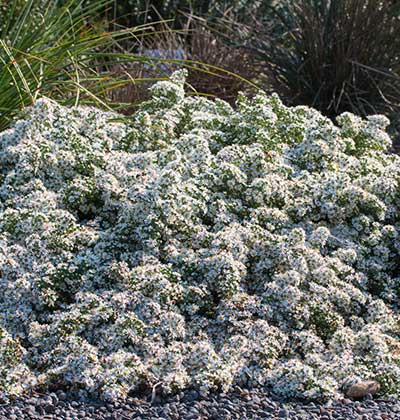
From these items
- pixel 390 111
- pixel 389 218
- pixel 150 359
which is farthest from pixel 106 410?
pixel 390 111

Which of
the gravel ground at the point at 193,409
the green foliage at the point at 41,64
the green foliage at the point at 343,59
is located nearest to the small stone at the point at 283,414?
the gravel ground at the point at 193,409

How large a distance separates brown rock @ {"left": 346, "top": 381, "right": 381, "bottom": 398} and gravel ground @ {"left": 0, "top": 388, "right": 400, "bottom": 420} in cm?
6

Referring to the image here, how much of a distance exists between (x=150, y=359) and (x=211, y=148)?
6.39 feet

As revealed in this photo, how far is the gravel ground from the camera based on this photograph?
361 cm

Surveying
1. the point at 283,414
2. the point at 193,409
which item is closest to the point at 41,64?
the point at 193,409

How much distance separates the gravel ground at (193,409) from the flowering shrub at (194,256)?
0.23ft

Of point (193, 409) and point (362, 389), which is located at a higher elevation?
point (193, 409)

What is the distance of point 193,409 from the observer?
12.0 feet

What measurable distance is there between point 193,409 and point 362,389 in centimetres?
78

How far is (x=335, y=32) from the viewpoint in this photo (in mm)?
8180

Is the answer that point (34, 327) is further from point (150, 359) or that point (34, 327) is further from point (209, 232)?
point (209, 232)

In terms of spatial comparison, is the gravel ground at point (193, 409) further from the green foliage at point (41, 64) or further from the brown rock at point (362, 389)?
the green foliage at point (41, 64)

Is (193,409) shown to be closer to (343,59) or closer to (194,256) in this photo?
(194,256)

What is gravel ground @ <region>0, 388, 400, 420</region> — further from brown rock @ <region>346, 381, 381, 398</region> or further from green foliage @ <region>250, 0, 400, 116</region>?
green foliage @ <region>250, 0, 400, 116</region>
